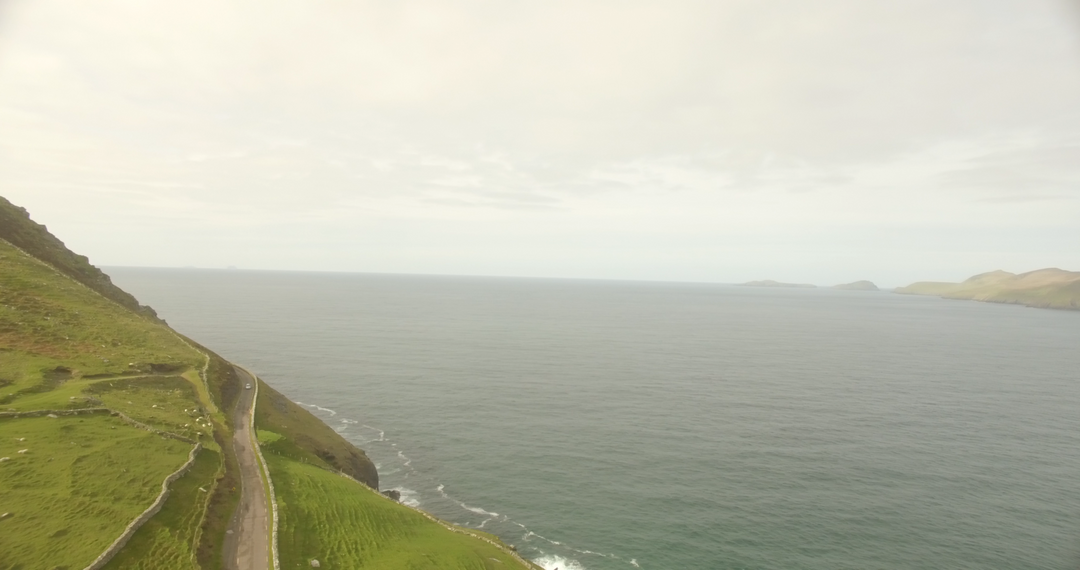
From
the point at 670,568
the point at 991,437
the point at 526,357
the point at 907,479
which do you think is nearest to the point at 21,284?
the point at 670,568

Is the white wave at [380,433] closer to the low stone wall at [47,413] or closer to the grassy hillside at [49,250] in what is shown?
the low stone wall at [47,413]

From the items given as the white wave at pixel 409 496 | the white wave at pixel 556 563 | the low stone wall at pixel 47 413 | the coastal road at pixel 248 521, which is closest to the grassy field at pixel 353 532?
the coastal road at pixel 248 521

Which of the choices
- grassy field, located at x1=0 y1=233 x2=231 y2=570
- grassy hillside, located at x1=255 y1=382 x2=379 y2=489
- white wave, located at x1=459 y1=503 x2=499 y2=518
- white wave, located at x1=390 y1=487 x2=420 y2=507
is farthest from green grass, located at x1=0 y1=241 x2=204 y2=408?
white wave, located at x1=459 y1=503 x2=499 y2=518

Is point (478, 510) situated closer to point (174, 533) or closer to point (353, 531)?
point (353, 531)

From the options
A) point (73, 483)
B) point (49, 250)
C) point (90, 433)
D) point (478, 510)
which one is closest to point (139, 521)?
point (73, 483)

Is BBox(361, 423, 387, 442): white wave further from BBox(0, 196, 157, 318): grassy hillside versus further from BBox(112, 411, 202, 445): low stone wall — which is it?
BBox(0, 196, 157, 318): grassy hillside

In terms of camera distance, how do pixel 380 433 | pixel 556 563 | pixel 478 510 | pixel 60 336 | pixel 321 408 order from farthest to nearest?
pixel 321 408, pixel 380 433, pixel 60 336, pixel 478 510, pixel 556 563
